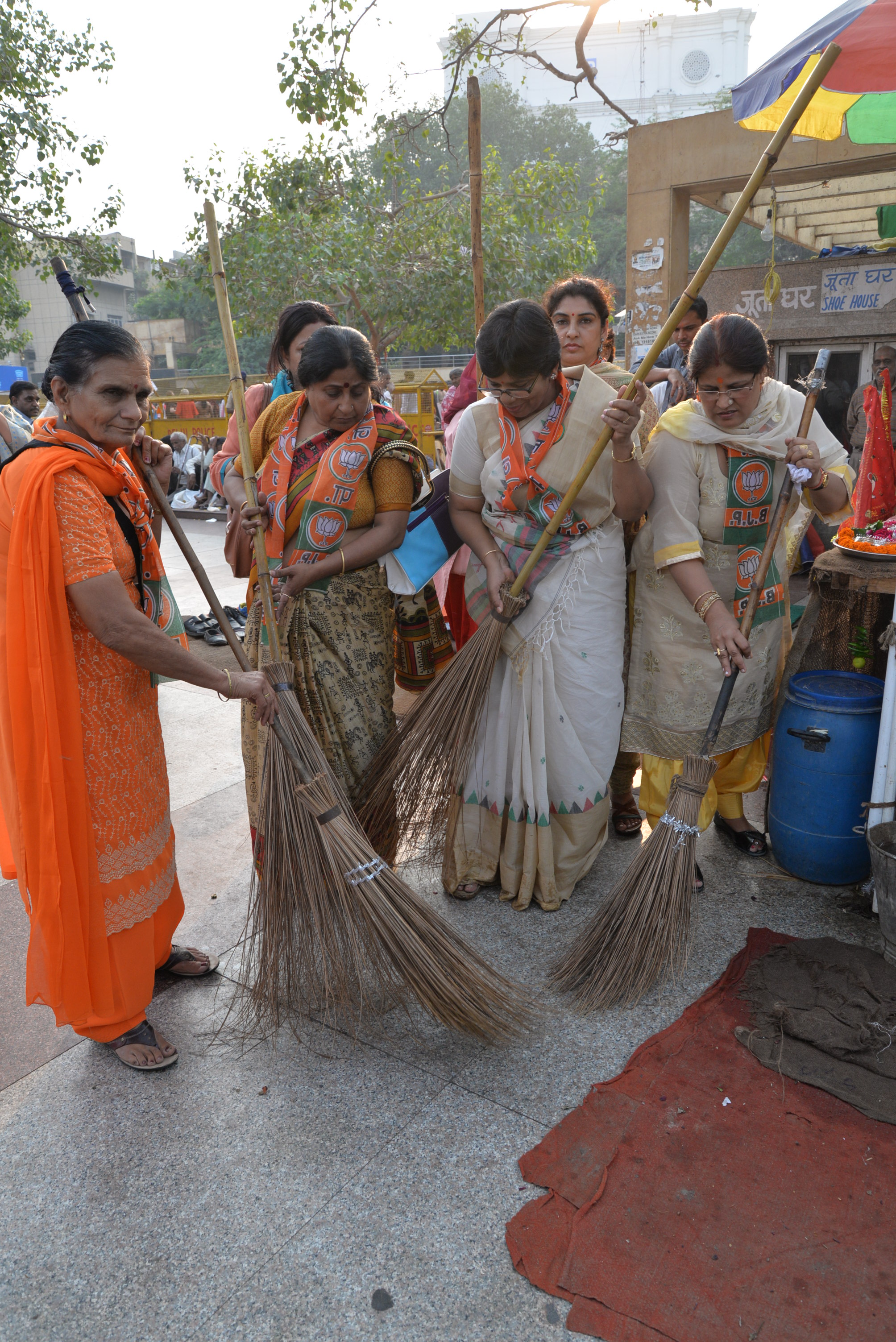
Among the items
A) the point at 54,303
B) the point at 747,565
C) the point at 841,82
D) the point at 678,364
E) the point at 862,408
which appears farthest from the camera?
the point at 54,303

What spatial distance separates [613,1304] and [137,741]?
1.45 meters

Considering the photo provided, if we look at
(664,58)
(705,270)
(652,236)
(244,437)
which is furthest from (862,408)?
(664,58)

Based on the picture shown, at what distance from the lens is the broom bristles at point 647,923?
2.23 metres

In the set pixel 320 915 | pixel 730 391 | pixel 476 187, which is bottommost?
pixel 320 915

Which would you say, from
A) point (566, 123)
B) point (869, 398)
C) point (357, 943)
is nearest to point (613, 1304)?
point (357, 943)

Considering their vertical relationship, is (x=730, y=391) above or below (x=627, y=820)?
above

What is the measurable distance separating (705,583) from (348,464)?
104 centimetres

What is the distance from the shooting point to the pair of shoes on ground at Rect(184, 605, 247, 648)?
5906 millimetres

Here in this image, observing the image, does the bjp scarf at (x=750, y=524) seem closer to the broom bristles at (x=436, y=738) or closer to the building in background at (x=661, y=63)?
the broom bristles at (x=436, y=738)

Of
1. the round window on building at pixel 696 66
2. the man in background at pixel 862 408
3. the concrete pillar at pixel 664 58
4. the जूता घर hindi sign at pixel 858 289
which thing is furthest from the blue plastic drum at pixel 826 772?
the round window on building at pixel 696 66

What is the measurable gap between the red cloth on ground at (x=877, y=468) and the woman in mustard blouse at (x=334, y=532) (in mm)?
2240

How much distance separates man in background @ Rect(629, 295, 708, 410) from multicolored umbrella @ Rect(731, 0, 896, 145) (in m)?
1.07

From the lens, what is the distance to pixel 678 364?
461 cm

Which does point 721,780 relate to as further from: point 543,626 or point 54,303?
point 54,303
